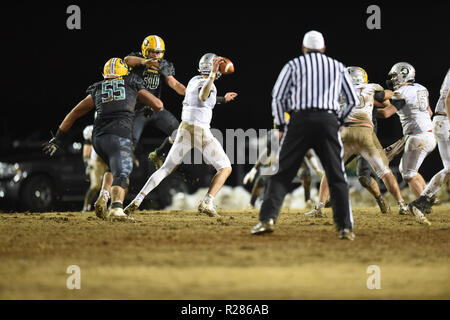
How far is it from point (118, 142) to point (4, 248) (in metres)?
2.82

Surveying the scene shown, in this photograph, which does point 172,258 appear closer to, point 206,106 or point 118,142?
point 118,142

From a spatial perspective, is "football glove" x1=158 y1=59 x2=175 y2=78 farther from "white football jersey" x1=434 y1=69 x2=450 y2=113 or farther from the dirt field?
"white football jersey" x1=434 y1=69 x2=450 y2=113

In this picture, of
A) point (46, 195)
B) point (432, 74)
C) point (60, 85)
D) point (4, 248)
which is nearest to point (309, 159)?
point (46, 195)

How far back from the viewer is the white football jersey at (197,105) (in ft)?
32.1

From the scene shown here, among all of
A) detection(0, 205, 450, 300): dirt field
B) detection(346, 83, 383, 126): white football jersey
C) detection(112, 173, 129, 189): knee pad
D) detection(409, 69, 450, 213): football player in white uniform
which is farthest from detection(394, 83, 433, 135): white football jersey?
detection(112, 173, 129, 189): knee pad

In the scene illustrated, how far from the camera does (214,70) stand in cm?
879

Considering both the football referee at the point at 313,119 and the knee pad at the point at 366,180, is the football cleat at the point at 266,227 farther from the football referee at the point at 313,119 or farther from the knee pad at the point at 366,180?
the knee pad at the point at 366,180

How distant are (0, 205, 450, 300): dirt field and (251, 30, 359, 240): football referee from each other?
543mm

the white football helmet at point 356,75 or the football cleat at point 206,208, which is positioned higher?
the white football helmet at point 356,75

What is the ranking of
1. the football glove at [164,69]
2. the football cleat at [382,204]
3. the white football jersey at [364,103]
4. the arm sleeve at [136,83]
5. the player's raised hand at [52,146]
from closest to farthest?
the player's raised hand at [52,146], the arm sleeve at [136,83], the white football jersey at [364,103], the football glove at [164,69], the football cleat at [382,204]

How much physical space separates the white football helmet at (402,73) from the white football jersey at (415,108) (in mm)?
104

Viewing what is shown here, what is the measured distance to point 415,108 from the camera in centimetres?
1020

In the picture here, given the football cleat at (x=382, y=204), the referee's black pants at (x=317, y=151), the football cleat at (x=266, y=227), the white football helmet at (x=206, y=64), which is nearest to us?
the referee's black pants at (x=317, y=151)

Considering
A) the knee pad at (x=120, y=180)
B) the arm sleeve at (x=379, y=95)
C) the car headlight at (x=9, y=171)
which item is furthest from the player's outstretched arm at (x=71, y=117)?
the car headlight at (x=9, y=171)
